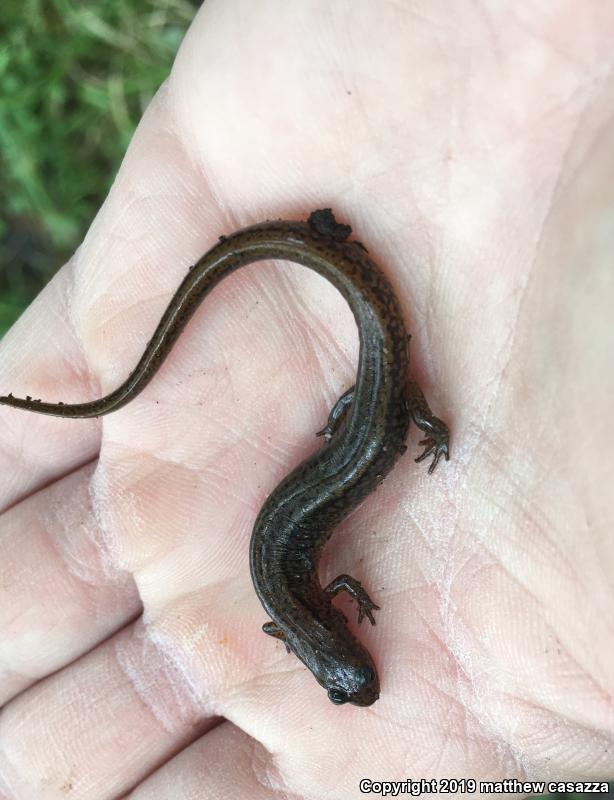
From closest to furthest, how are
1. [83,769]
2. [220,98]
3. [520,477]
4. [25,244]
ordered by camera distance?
[520,477] < [220,98] < [83,769] < [25,244]

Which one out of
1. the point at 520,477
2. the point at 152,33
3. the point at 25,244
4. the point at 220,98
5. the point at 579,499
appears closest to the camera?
the point at 579,499

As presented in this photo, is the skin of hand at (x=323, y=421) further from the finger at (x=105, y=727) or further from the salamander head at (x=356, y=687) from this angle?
the salamander head at (x=356, y=687)

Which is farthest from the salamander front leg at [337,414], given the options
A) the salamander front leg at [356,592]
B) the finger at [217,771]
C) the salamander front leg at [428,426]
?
the finger at [217,771]

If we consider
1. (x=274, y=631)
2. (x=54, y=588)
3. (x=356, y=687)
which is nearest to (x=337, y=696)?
(x=356, y=687)

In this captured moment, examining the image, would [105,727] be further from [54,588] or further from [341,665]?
[341,665]

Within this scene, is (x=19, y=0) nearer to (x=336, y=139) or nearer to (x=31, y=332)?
(x=31, y=332)

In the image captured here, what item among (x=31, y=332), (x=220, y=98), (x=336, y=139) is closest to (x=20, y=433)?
(x=31, y=332)
